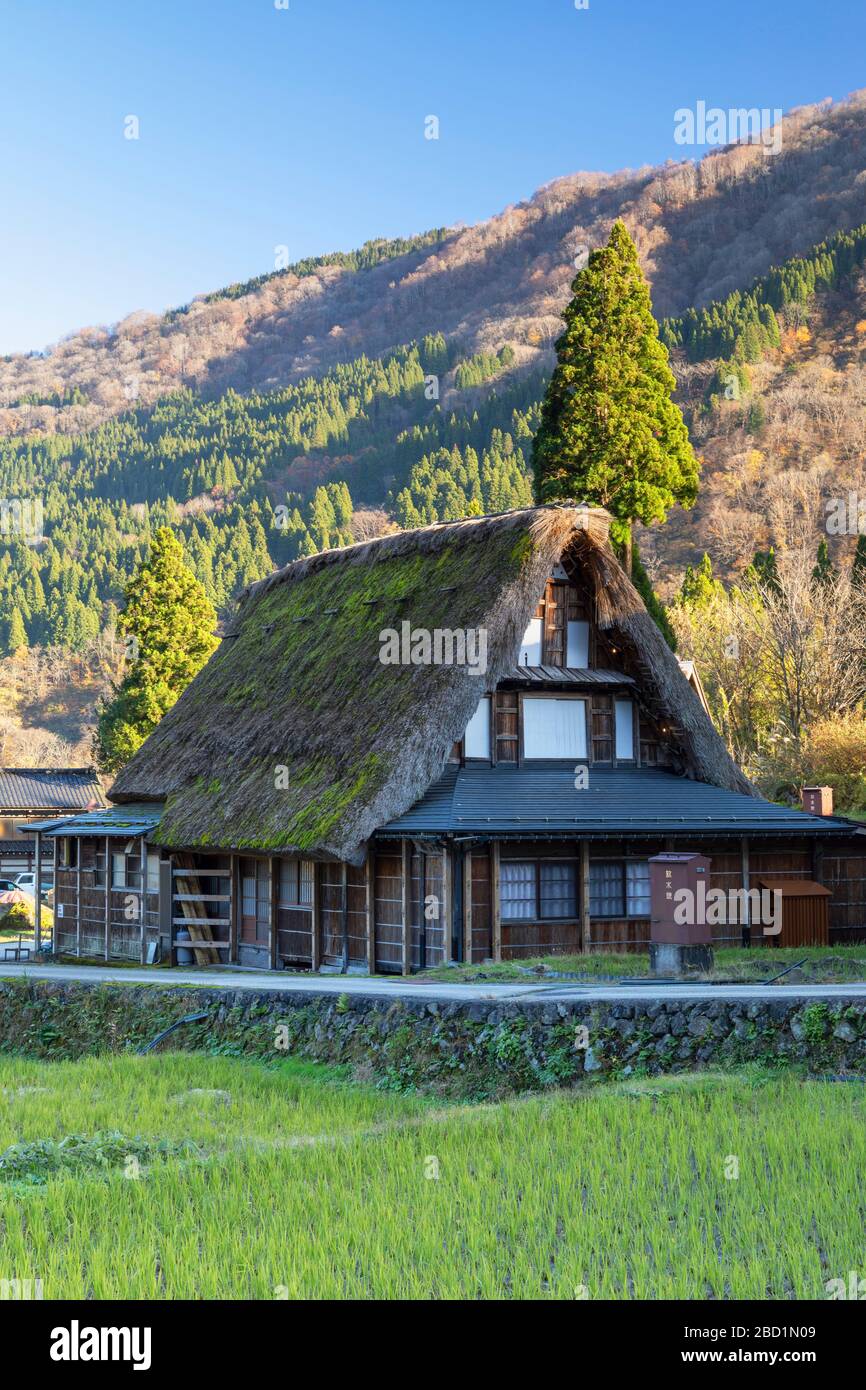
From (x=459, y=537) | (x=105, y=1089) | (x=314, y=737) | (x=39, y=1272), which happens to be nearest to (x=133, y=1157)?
(x=39, y=1272)

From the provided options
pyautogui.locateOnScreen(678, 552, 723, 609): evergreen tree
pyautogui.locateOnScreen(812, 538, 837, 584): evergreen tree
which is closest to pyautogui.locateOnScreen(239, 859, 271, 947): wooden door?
pyautogui.locateOnScreen(812, 538, 837, 584): evergreen tree

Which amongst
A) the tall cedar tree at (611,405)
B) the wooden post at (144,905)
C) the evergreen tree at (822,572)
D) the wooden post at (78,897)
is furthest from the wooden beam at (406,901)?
the evergreen tree at (822,572)

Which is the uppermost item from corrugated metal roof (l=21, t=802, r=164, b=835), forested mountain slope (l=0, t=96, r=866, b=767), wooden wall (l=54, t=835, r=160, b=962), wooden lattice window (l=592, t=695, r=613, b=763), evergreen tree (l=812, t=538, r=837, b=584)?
forested mountain slope (l=0, t=96, r=866, b=767)

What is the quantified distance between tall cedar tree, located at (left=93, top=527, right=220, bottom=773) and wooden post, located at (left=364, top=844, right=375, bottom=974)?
22777 millimetres

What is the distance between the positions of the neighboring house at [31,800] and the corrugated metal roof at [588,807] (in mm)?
35000

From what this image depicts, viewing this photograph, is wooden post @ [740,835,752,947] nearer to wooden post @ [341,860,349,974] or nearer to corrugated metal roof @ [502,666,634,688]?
corrugated metal roof @ [502,666,634,688]

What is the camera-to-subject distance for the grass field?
8.05 metres

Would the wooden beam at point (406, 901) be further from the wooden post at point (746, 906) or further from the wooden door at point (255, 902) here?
the wooden post at point (746, 906)

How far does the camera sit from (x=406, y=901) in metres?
23.7

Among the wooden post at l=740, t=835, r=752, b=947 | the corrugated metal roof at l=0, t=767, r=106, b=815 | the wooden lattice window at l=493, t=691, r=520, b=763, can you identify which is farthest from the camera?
the corrugated metal roof at l=0, t=767, r=106, b=815

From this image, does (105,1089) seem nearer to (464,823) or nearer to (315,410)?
(464,823)

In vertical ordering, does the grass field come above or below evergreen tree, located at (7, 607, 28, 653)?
below

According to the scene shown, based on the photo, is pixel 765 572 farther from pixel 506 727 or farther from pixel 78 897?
pixel 78 897

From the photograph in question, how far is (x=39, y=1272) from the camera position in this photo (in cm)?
834
